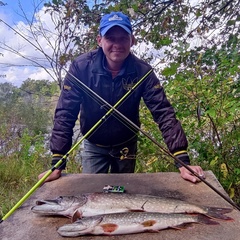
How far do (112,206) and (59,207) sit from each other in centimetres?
30

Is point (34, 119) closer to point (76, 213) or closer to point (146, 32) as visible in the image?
point (146, 32)

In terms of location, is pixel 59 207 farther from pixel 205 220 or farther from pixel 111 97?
pixel 111 97

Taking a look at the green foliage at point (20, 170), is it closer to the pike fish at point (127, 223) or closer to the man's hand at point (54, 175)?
the man's hand at point (54, 175)

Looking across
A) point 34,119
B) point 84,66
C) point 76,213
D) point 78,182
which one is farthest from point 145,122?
point 34,119

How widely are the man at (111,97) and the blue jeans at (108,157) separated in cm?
2

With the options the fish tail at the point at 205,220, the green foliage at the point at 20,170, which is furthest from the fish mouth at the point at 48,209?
the green foliage at the point at 20,170

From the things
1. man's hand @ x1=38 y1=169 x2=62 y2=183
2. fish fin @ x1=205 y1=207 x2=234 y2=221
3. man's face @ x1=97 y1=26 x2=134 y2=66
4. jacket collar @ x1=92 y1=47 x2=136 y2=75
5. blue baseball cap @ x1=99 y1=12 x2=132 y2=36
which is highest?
blue baseball cap @ x1=99 y1=12 x2=132 y2=36

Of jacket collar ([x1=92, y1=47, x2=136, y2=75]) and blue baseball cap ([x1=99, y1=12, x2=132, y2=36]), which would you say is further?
jacket collar ([x1=92, y1=47, x2=136, y2=75])

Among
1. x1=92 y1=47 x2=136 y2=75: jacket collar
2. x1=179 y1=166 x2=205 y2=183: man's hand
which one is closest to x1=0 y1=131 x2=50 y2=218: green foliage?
x1=92 y1=47 x2=136 y2=75: jacket collar

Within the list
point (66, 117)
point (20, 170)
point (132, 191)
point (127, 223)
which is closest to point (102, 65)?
point (66, 117)

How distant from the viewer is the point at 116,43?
2.70 meters

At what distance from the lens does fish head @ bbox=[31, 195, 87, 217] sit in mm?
1824

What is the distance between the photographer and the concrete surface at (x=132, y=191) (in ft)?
5.26

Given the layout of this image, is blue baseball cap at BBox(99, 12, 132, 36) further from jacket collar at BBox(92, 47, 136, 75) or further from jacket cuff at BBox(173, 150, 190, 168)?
jacket cuff at BBox(173, 150, 190, 168)
